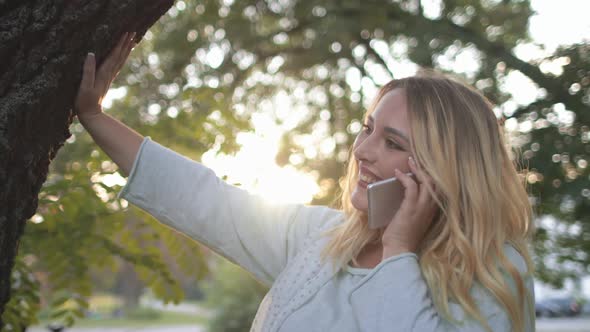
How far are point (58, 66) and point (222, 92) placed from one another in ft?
6.23

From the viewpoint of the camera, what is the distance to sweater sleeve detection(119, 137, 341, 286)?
6.91ft

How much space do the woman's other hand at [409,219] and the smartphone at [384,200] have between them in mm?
40

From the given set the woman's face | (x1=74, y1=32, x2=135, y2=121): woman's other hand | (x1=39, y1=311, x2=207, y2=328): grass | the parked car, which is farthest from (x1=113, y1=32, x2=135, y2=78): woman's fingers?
the parked car

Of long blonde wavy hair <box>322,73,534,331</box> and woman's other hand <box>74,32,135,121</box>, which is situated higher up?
woman's other hand <box>74,32,135,121</box>

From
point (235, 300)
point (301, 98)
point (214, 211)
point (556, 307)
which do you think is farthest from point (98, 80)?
point (556, 307)

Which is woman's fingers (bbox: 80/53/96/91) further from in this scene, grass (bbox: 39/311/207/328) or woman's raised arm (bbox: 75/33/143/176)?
grass (bbox: 39/311/207/328)

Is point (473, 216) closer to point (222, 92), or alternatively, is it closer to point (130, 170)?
point (130, 170)

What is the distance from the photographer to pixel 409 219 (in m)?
2.08

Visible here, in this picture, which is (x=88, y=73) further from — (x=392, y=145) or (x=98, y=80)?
(x=392, y=145)

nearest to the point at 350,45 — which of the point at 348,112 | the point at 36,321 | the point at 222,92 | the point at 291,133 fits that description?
the point at 348,112

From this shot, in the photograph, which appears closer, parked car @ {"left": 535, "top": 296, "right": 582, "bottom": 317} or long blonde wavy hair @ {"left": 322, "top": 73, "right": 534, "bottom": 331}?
long blonde wavy hair @ {"left": 322, "top": 73, "right": 534, "bottom": 331}

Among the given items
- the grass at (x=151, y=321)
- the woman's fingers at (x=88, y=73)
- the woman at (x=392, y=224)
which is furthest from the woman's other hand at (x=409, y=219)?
the grass at (x=151, y=321)

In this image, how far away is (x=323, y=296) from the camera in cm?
212

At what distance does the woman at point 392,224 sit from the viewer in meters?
1.95
